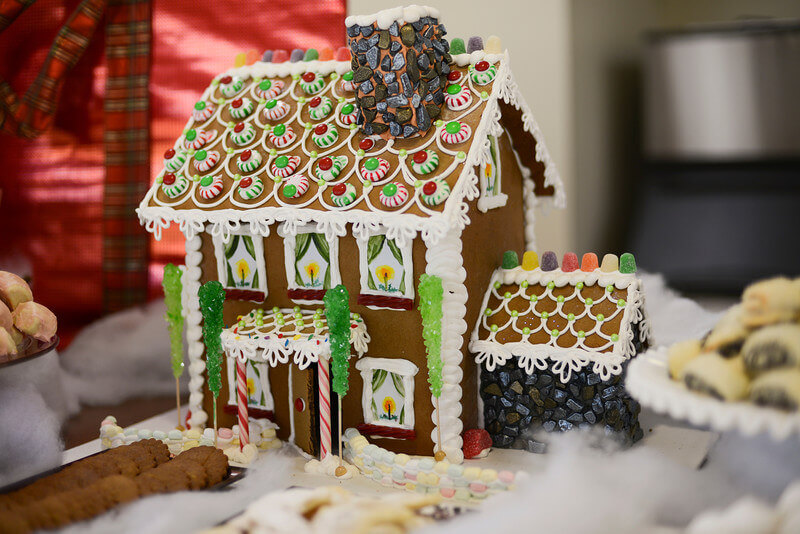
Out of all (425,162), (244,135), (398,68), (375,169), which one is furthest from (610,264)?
(244,135)

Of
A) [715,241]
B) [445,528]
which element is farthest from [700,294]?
[445,528]

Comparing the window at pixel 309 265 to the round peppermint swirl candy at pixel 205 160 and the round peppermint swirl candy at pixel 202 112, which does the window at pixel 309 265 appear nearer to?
the round peppermint swirl candy at pixel 205 160

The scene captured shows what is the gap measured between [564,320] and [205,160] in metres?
1.44

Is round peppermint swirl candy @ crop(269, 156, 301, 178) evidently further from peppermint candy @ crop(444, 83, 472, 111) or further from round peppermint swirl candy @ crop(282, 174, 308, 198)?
peppermint candy @ crop(444, 83, 472, 111)

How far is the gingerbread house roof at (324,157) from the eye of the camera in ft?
8.96

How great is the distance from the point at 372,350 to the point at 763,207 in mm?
2954

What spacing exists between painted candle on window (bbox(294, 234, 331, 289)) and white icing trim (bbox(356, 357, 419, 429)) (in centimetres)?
32

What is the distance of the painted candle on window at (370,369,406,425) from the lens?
9.50ft

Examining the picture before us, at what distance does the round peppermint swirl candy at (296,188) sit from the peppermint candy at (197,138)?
525 millimetres

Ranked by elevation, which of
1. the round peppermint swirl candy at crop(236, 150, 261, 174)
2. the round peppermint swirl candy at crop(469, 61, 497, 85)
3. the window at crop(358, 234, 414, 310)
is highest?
the round peppermint swirl candy at crop(469, 61, 497, 85)

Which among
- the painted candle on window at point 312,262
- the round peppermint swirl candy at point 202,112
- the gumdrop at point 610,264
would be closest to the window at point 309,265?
the painted candle on window at point 312,262

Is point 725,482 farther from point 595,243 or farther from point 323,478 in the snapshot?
point 595,243

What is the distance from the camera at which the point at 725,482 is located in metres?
2.36

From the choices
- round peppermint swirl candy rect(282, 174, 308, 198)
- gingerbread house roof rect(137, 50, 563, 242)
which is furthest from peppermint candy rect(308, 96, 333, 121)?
round peppermint swirl candy rect(282, 174, 308, 198)
